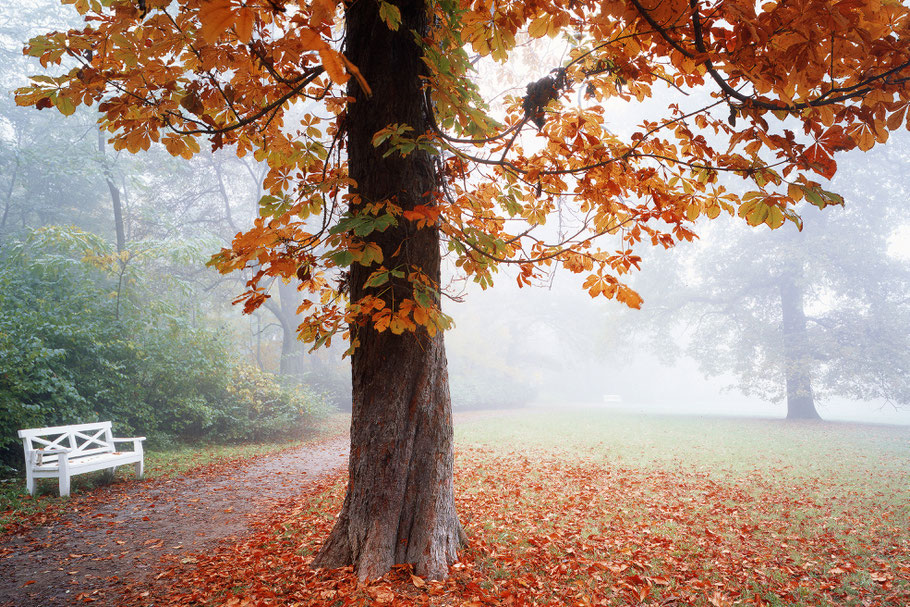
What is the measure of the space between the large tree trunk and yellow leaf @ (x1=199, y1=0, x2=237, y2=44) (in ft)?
5.71

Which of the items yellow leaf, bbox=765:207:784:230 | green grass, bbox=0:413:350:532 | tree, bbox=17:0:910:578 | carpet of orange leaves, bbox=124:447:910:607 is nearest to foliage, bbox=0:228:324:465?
green grass, bbox=0:413:350:532

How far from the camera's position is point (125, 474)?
273 inches

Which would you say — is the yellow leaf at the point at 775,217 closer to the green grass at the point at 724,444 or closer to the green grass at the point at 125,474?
the green grass at the point at 125,474

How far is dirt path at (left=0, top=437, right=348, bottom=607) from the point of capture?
325 centimetres

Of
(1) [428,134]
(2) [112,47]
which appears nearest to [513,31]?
(1) [428,134]

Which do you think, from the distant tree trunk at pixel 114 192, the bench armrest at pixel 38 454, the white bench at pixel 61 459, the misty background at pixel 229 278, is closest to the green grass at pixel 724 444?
the misty background at pixel 229 278

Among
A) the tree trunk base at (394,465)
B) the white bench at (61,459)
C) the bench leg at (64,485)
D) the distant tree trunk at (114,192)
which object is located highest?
the distant tree trunk at (114,192)

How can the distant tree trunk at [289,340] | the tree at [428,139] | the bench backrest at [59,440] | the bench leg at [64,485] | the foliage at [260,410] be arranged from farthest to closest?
the distant tree trunk at [289,340] → the foliage at [260,410] → the bench backrest at [59,440] → the bench leg at [64,485] → the tree at [428,139]

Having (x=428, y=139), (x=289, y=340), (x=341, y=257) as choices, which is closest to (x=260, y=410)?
(x=289, y=340)

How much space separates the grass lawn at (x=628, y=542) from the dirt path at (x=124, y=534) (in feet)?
1.46

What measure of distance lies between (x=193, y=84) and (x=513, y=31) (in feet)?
6.58

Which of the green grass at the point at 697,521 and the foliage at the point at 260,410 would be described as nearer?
the green grass at the point at 697,521

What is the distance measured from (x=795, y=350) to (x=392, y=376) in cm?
2031

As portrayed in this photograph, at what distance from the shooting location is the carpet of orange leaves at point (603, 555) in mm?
2924
